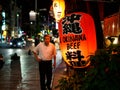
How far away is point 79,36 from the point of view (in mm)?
9867

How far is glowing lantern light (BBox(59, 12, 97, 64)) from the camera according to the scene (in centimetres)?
981

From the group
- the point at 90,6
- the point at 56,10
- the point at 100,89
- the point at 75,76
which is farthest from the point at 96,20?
the point at 56,10

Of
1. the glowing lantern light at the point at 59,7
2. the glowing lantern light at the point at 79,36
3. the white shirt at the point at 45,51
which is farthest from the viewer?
the glowing lantern light at the point at 59,7

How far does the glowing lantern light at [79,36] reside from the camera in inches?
386

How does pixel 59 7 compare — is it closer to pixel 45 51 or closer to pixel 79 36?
pixel 45 51

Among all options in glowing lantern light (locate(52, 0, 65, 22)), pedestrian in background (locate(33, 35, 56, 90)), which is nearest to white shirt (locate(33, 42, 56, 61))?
pedestrian in background (locate(33, 35, 56, 90))

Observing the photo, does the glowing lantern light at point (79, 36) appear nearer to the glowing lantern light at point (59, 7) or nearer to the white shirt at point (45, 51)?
the white shirt at point (45, 51)

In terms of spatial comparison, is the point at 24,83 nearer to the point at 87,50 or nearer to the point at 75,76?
the point at 87,50

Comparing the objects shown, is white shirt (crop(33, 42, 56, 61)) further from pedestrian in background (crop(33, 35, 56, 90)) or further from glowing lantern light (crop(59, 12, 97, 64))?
glowing lantern light (crop(59, 12, 97, 64))

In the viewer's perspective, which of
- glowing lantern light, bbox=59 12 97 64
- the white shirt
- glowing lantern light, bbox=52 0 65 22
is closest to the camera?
glowing lantern light, bbox=59 12 97 64

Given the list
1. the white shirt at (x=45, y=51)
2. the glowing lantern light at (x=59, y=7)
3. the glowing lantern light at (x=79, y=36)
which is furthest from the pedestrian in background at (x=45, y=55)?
the glowing lantern light at (x=59, y=7)

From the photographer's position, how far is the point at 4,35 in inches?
4104

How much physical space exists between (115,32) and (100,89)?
7994 mm

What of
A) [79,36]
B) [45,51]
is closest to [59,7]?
[45,51]
